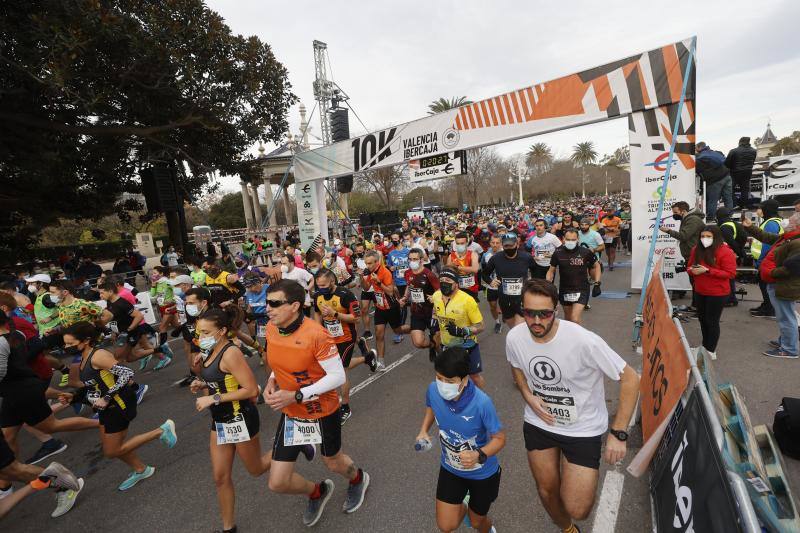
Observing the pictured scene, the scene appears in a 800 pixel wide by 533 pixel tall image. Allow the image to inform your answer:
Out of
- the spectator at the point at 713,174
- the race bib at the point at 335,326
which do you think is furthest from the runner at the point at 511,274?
the spectator at the point at 713,174

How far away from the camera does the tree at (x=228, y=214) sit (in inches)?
1673

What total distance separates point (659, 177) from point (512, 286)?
17.3 ft

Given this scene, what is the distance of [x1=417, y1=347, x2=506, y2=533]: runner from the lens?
2357 millimetres

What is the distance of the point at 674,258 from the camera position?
8.59m

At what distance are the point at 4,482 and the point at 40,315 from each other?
4.37 metres

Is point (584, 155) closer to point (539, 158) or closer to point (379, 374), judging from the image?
point (539, 158)

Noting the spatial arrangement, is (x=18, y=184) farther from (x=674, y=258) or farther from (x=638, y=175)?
(x=674, y=258)

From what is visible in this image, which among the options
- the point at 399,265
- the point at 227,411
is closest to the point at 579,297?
the point at 399,265

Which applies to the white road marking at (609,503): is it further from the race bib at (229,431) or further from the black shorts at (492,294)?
the black shorts at (492,294)

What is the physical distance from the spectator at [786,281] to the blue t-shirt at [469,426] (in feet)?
17.2

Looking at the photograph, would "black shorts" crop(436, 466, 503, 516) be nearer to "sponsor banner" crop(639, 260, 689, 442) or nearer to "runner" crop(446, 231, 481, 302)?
"sponsor banner" crop(639, 260, 689, 442)

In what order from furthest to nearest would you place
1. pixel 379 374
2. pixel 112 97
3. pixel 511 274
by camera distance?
pixel 112 97 → pixel 511 274 → pixel 379 374

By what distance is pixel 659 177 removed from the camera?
8.50m

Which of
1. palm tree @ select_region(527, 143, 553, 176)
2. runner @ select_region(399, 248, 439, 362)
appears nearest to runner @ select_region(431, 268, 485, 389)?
runner @ select_region(399, 248, 439, 362)
